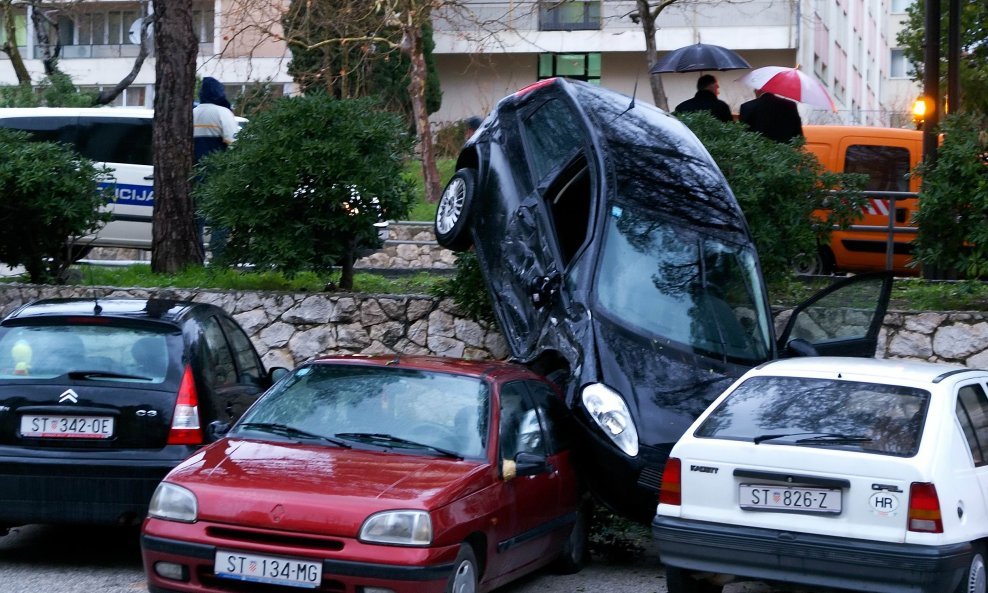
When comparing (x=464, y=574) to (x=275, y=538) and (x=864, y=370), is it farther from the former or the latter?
(x=864, y=370)

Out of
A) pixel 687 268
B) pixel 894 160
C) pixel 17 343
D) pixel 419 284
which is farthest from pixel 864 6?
pixel 17 343

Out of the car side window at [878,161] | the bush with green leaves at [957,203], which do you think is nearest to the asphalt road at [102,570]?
the bush with green leaves at [957,203]

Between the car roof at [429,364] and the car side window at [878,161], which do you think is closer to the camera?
the car roof at [429,364]

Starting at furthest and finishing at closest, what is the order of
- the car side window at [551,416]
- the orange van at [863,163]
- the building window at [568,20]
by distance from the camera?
the building window at [568,20] < the orange van at [863,163] < the car side window at [551,416]

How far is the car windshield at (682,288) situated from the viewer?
906cm

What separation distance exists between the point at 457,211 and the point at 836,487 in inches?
222

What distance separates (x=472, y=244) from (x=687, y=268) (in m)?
2.65

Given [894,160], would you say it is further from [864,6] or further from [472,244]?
[864,6]

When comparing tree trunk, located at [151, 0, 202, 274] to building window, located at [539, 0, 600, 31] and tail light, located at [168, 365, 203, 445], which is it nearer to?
tail light, located at [168, 365, 203, 445]

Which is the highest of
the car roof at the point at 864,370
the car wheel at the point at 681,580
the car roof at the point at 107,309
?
the car roof at the point at 107,309

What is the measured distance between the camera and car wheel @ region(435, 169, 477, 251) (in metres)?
11.2

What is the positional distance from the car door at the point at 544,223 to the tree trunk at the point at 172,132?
4.97m

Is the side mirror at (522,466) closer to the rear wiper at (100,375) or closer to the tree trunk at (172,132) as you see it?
the rear wiper at (100,375)

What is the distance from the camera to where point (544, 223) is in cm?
1006
